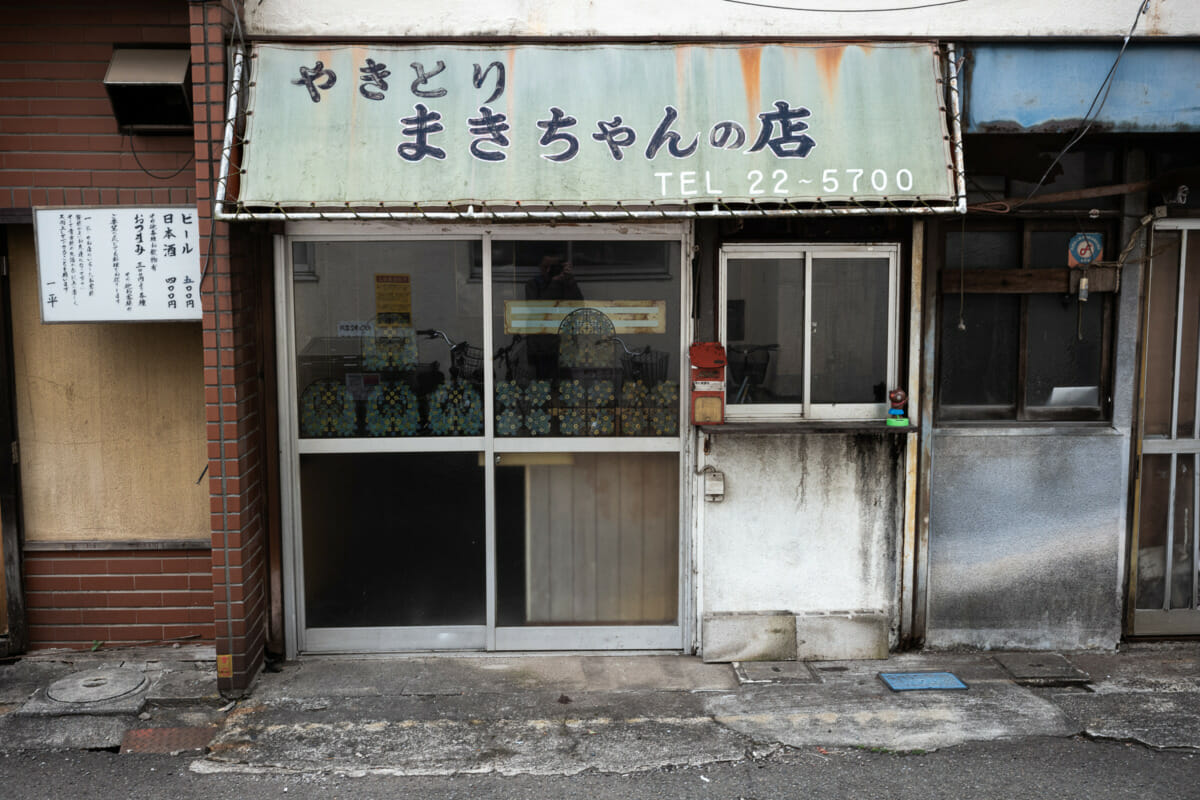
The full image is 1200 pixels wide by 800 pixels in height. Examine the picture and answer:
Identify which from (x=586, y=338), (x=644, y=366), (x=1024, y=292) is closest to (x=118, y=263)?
(x=586, y=338)

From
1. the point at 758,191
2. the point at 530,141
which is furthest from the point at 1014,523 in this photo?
the point at 530,141

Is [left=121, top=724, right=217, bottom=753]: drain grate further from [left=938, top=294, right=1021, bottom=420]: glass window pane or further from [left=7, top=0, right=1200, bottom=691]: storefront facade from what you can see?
[left=938, top=294, right=1021, bottom=420]: glass window pane

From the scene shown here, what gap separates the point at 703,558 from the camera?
629cm

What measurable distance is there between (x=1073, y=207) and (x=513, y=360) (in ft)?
12.9

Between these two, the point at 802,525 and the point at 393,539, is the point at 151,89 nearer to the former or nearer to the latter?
the point at 393,539

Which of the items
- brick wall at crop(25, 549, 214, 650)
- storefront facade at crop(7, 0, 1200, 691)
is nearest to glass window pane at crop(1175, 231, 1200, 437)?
storefront facade at crop(7, 0, 1200, 691)

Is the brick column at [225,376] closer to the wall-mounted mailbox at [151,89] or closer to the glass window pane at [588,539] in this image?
the wall-mounted mailbox at [151,89]

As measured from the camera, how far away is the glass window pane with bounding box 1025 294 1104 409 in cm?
634

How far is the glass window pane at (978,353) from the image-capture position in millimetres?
6312

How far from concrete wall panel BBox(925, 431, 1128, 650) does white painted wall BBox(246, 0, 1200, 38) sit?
2.63m

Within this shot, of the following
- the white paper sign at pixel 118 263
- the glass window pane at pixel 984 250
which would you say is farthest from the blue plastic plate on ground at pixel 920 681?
the white paper sign at pixel 118 263

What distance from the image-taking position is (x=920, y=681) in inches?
233

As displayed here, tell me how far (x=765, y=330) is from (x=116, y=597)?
4801 mm

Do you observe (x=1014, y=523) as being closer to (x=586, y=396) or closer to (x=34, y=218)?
(x=586, y=396)
